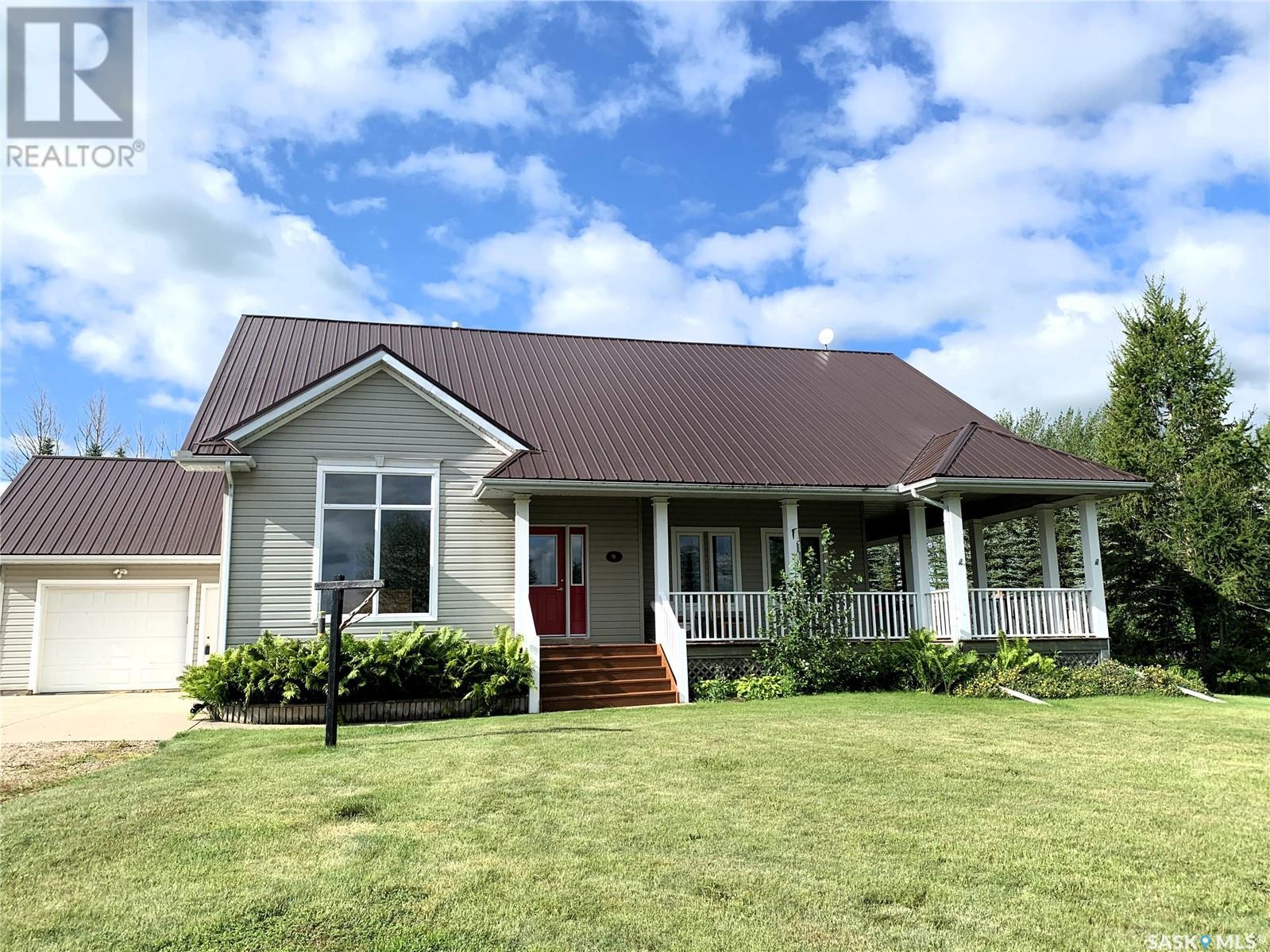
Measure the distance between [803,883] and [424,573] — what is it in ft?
31.0

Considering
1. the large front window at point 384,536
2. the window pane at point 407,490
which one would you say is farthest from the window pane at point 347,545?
the window pane at point 407,490

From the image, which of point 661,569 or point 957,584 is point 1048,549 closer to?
point 957,584

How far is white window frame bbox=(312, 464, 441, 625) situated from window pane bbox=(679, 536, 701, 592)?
490cm

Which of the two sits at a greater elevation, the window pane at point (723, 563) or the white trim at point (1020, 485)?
the white trim at point (1020, 485)

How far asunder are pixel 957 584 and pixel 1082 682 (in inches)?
91.0

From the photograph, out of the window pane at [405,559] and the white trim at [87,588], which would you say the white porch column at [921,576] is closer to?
the window pane at [405,559]

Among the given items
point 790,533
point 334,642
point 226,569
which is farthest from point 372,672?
point 790,533

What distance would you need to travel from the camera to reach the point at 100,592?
16.0 metres

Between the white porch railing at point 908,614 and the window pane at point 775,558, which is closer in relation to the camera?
the white porch railing at point 908,614

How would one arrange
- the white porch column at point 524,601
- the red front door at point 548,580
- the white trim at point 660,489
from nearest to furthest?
1. the white porch column at point 524,601
2. the white trim at point 660,489
3. the red front door at point 548,580

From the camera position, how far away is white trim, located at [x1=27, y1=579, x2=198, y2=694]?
50.5ft

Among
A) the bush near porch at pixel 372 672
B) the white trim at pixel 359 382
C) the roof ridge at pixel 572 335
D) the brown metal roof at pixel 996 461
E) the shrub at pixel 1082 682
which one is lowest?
the shrub at pixel 1082 682

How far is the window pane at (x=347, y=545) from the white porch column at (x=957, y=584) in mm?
9124

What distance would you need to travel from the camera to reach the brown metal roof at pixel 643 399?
46.3 ft
